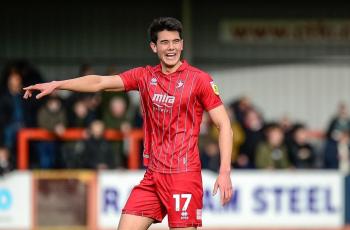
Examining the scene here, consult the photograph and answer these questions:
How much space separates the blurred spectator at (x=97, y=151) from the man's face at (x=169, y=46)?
7.22 meters

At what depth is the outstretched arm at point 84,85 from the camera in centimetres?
646

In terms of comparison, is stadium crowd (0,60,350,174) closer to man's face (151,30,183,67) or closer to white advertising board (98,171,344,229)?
white advertising board (98,171,344,229)

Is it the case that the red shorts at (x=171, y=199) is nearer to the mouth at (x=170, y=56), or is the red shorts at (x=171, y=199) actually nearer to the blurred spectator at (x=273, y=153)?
the mouth at (x=170, y=56)

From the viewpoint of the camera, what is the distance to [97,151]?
1380 cm

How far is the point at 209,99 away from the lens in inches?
262

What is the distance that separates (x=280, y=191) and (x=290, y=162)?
0.92 m

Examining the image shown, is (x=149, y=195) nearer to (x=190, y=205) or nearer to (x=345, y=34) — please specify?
(x=190, y=205)

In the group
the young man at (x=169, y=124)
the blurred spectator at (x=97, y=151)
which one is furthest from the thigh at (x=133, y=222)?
the blurred spectator at (x=97, y=151)

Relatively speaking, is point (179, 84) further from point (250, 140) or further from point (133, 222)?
point (250, 140)

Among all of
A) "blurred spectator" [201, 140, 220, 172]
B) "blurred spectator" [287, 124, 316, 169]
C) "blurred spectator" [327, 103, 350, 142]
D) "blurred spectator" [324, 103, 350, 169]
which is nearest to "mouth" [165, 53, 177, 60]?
"blurred spectator" [201, 140, 220, 172]

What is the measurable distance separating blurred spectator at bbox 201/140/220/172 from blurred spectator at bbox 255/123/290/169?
25.4 inches

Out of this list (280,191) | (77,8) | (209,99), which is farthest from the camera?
(77,8)

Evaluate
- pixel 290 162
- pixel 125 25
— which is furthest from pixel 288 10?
pixel 290 162

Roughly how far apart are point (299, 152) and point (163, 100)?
27.3 feet
